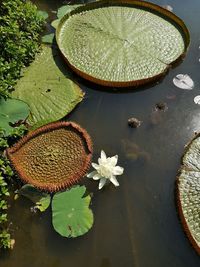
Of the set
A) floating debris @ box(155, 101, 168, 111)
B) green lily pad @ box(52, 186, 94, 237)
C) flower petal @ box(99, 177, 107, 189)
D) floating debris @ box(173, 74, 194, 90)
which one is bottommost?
green lily pad @ box(52, 186, 94, 237)

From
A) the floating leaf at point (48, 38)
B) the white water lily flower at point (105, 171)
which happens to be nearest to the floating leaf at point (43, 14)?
the floating leaf at point (48, 38)

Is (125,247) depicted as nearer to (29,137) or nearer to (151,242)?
(151,242)

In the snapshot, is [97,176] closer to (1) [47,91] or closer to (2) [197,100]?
(1) [47,91]

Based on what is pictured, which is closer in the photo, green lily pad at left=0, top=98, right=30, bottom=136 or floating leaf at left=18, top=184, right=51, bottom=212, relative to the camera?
floating leaf at left=18, top=184, right=51, bottom=212

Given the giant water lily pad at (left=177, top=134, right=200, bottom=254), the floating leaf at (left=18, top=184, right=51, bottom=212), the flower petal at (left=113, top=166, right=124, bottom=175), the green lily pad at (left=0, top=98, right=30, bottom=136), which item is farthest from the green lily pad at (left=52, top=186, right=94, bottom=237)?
the green lily pad at (left=0, top=98, right=30, bottom=136)

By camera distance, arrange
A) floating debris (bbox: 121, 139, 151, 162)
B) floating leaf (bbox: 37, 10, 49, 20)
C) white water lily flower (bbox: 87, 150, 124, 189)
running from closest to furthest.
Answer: white water lily flower (bbox: 87, 150, 124, 189), floating debris (bbox: 121, 139, 151, 162), floating leaf (bbox: 37, 10, 49, 20)

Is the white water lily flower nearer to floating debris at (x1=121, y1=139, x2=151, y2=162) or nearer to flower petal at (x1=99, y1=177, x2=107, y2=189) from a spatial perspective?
flower petal at (x1=99, y1=177, x2=107, y2=189)
